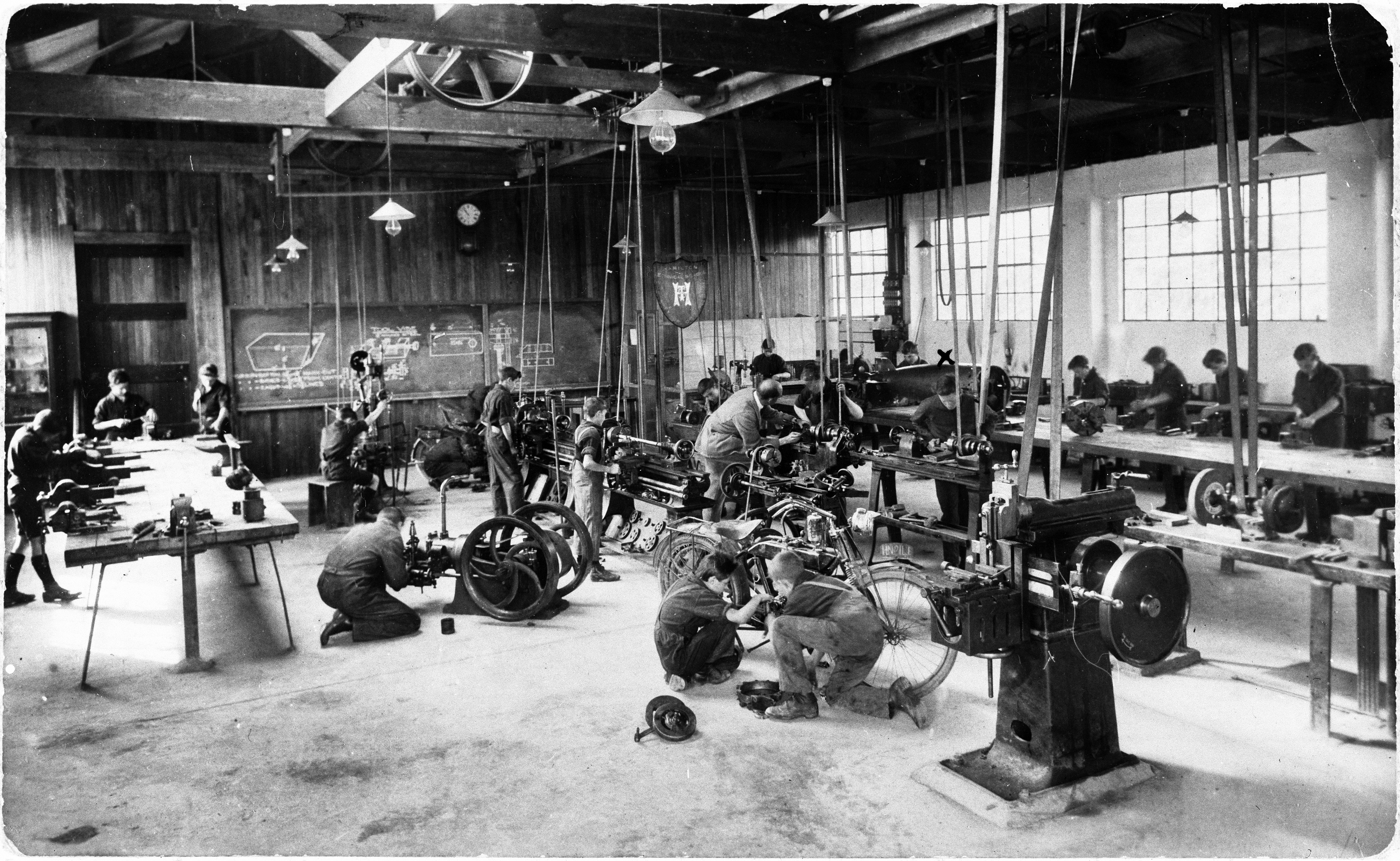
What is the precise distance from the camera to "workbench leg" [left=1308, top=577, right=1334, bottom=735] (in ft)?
15.3

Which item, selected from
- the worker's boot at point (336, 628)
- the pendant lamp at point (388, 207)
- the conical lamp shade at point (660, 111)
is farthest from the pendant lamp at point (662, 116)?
the worker's boot at point (336, 628)

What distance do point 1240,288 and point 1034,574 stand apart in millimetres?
2049

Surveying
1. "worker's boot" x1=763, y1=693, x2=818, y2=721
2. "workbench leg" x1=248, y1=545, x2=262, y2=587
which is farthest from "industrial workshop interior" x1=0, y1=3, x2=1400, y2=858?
"workbench leg" x1=248, y1=545, x2=262, y2=587

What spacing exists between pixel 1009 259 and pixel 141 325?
1083 cm

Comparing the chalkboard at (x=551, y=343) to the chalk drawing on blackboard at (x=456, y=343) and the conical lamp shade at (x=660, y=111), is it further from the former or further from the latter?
the conical lamp shade at (x=660, y=111)

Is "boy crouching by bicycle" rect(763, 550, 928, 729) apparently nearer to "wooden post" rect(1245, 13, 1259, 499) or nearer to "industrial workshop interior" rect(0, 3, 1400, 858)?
"industrial workshop interior" rect(0, 3, 1400, 858)

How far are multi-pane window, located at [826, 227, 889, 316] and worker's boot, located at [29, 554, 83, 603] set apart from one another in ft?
37.4

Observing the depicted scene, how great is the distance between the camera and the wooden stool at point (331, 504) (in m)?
10.0

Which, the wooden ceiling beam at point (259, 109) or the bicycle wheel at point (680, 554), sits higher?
the wooden ceiling beam at point (259, 109)

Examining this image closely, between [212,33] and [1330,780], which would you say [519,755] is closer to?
[1330,780]

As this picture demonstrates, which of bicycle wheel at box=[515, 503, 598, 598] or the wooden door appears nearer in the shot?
bicycle wheel at box=[515, 503, 598, 598]

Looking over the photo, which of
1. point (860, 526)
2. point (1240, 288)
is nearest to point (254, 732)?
point (860, 526)

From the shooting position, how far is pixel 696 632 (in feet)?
18.5

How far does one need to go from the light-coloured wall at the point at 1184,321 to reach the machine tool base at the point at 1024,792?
693cm
